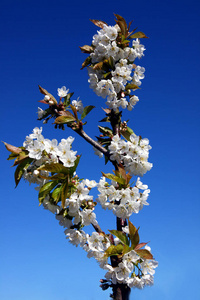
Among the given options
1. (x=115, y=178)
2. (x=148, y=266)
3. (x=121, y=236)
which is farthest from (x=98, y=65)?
(x=148, y=266)

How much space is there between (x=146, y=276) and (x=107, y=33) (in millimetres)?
3022

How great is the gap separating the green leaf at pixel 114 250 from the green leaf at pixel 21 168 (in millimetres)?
1225

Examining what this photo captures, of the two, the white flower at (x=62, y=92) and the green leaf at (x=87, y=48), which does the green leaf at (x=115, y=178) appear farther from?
the green leaf at (x=87, y=48)

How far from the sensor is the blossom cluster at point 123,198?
3316 mm

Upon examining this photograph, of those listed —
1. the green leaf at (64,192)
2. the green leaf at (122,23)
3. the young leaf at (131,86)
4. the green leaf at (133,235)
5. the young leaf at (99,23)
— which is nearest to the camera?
the green leaf at (64,192)

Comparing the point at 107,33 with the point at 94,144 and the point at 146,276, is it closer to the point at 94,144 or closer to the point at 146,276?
the point at 94,144

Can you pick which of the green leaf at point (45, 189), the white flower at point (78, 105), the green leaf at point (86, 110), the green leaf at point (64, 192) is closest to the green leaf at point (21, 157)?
the green leaf at point (45, 189)

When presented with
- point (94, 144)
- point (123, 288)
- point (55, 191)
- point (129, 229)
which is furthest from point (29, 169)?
point (123, 288)

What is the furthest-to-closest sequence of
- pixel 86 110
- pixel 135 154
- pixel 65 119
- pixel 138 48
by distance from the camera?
1. pixel 138 48
2. pixel 86 110
3. pixel 65 119
4. pixel 135 154

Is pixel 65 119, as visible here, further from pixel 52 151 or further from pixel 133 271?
pixel 133 271

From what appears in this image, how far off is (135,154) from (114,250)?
3.47ft

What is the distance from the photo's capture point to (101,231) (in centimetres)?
356

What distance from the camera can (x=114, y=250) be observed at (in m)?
3.29

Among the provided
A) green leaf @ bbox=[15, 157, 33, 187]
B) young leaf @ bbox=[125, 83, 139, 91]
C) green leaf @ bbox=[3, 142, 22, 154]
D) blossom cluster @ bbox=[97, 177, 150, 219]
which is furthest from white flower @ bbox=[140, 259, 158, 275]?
young leaf @ bbox=[125, 83, 139, 91]
